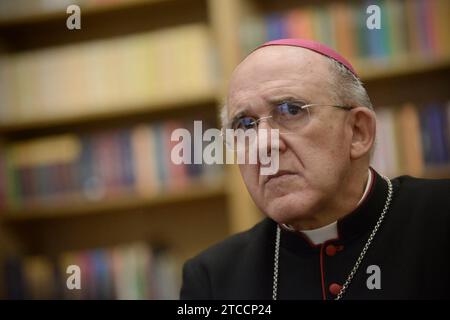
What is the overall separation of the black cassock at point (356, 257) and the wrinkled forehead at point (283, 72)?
194mm

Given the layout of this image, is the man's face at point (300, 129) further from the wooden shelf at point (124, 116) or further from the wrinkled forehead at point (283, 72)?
the wooden shelf at point (124, 116)

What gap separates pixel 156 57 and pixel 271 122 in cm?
130

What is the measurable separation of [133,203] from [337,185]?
3.74ft

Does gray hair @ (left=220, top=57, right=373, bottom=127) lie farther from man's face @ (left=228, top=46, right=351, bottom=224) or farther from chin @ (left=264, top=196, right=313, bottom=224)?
chin @ (left=264, top=196, right=313, bottom=224)

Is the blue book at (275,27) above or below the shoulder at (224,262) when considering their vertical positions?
above

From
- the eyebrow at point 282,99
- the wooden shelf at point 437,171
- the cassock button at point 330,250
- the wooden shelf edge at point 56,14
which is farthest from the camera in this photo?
the wooden shelf edge at point 56,14

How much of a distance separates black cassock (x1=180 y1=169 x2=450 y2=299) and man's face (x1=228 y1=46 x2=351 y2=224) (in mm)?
100

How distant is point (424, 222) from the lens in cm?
98

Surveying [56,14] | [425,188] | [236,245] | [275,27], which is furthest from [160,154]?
[425,188]

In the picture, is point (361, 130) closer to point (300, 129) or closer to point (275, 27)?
point (300, 129)

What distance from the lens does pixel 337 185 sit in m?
0.97

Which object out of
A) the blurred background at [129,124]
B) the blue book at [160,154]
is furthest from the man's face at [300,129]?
the blue book at [160,154]

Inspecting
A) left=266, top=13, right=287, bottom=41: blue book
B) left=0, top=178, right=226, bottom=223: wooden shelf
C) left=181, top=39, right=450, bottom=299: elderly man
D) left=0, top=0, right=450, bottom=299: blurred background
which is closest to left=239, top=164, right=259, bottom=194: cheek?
left=181, top=39, right=450, bottom=299: elderly man

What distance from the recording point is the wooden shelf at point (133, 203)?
6.64ft
